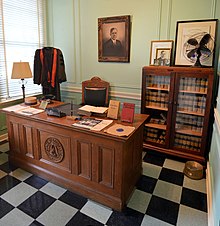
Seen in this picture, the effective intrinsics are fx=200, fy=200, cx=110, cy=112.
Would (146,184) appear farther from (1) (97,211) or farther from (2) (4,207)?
(2) (4,207)

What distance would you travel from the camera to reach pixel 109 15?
3.47 meters

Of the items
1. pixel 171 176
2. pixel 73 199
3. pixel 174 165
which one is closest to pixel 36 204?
pixel 73 199

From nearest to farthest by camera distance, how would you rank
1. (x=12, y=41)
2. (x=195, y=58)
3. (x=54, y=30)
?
(x=195, y=58) → (x=12, y=41) → (x=54, y=30)

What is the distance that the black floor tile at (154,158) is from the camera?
3012 millimetres

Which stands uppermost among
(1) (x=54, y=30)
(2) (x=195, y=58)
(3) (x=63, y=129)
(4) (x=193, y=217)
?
(1) (x=54, y=30)

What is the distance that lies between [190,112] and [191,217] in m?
1.42

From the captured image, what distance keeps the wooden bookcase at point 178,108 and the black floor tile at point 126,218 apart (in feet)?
4.27

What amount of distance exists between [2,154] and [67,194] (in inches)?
59.1

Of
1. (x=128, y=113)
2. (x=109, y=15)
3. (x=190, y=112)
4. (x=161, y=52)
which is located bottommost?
(x=190, y=112)

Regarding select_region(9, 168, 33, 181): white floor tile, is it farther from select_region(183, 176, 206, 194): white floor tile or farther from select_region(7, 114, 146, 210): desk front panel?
select_region(183, 176, 206, 194): white floor tile

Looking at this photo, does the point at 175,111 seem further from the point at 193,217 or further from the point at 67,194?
the point at 67,194

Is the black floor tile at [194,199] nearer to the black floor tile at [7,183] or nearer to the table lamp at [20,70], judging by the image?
the black floor tile at [7,183]

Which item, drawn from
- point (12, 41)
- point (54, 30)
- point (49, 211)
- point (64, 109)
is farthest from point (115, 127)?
point (54, 30)

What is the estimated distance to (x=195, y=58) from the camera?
9.43 ft
